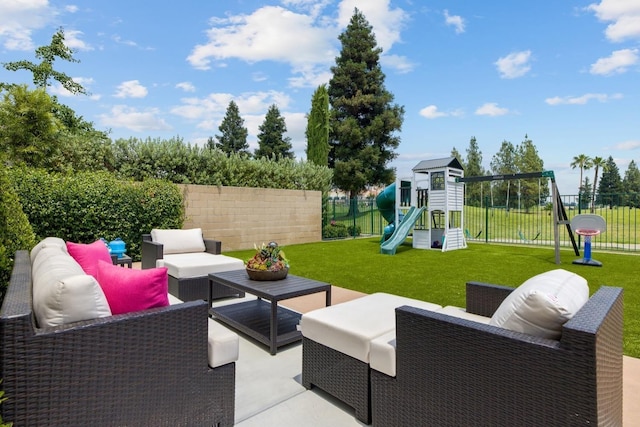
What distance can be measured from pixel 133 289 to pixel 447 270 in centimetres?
612

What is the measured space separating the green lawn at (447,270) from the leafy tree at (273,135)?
21684 mm

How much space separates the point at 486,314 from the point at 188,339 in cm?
201

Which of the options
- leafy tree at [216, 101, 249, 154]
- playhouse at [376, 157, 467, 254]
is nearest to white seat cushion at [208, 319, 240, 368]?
playhouse at [376, 157, 467, 254]

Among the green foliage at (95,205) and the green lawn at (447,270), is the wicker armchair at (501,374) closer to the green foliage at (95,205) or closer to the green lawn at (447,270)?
the green lawn at (447,270)

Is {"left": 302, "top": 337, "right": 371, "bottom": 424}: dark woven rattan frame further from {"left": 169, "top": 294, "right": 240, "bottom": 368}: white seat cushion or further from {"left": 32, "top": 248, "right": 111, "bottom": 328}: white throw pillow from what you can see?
{"left": 32, "top": 248, "right": 111, "bottom": 328}: white throw pillow

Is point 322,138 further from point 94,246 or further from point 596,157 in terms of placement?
point 596,157

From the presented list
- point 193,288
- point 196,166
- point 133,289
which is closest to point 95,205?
point 196,166

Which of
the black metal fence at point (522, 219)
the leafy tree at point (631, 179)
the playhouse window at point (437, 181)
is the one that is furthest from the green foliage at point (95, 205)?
the leafy tree at point (631, 179)

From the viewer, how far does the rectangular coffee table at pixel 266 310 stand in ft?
9.76

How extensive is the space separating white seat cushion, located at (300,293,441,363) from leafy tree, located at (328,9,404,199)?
19.8m

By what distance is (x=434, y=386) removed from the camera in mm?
1651

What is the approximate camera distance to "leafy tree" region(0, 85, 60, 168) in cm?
696

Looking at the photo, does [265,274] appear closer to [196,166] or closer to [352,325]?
[352,325]

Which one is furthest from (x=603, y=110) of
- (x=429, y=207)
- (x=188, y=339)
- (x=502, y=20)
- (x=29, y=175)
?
(x=29, y=175)
